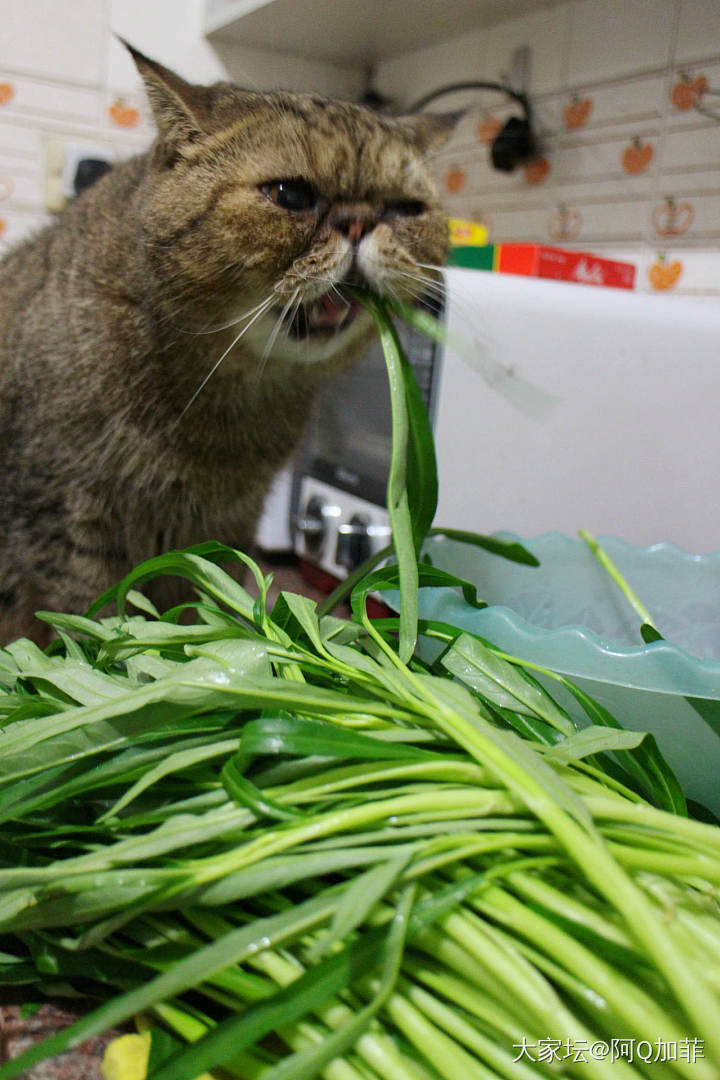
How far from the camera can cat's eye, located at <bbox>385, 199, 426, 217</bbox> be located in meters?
0.86

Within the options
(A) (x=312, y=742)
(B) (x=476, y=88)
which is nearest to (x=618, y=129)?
(B) (x=476, y=88)

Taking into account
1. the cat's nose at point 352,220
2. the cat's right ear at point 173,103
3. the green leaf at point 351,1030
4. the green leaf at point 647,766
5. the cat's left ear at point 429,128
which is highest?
the cat's left ear at point 429,128

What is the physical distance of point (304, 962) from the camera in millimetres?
423

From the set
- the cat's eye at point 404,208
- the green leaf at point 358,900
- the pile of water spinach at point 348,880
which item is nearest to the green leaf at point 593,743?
the pile of water spinach at point 348,880

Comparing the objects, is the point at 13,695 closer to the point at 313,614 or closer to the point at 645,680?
the point at 313,614

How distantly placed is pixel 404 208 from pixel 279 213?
0.16 m

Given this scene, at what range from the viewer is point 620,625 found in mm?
846

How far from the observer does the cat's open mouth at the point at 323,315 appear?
833 millimetres

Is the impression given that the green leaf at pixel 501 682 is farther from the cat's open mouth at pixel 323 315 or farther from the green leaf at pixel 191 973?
the cat's open mouth at pixel 323 315

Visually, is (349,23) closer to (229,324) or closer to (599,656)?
(229,324)

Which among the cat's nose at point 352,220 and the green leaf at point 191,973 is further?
the cat's nose at point 352,220

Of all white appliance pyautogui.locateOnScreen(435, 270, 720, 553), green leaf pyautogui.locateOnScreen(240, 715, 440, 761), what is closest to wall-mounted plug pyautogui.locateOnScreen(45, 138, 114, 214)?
white appliance pyautogui.locateOnScreen(435, 270, 720, 553)

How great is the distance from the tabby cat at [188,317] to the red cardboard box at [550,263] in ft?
0.73

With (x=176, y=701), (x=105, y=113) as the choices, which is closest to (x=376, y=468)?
(x=176, y=701)
